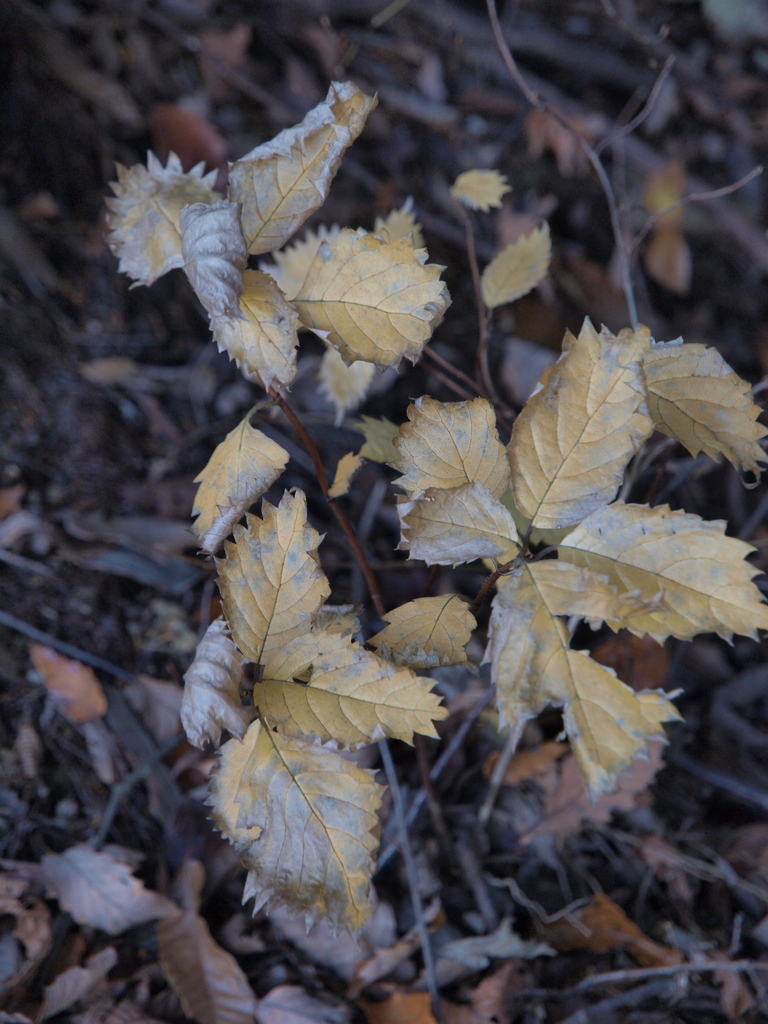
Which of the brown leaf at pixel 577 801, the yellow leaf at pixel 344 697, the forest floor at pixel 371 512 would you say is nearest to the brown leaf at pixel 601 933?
the forest floor at pixel 371 512

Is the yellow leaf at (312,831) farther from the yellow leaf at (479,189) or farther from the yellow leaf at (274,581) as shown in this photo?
the yellow leaf at (479,189)

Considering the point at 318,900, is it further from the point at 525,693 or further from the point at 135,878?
the point at 135,878

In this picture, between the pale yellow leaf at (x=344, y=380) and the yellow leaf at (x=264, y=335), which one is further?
the pale yellow leaf at (x=344, y=380)

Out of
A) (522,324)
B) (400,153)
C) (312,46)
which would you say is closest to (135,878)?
(522,324)

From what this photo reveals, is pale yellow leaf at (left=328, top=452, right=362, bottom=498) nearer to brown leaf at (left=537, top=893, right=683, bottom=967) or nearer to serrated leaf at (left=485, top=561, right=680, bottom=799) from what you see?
serrated leaf at (left=485, top=561, right=680, bottom=799)

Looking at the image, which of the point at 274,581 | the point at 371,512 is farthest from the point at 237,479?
the point at 371,512

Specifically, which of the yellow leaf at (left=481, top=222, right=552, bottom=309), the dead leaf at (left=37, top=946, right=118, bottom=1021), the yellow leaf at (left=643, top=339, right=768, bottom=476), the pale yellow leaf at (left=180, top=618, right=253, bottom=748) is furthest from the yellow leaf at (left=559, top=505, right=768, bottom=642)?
the dead leaf at (left=37, top=946, right=118, bottom=1021)
